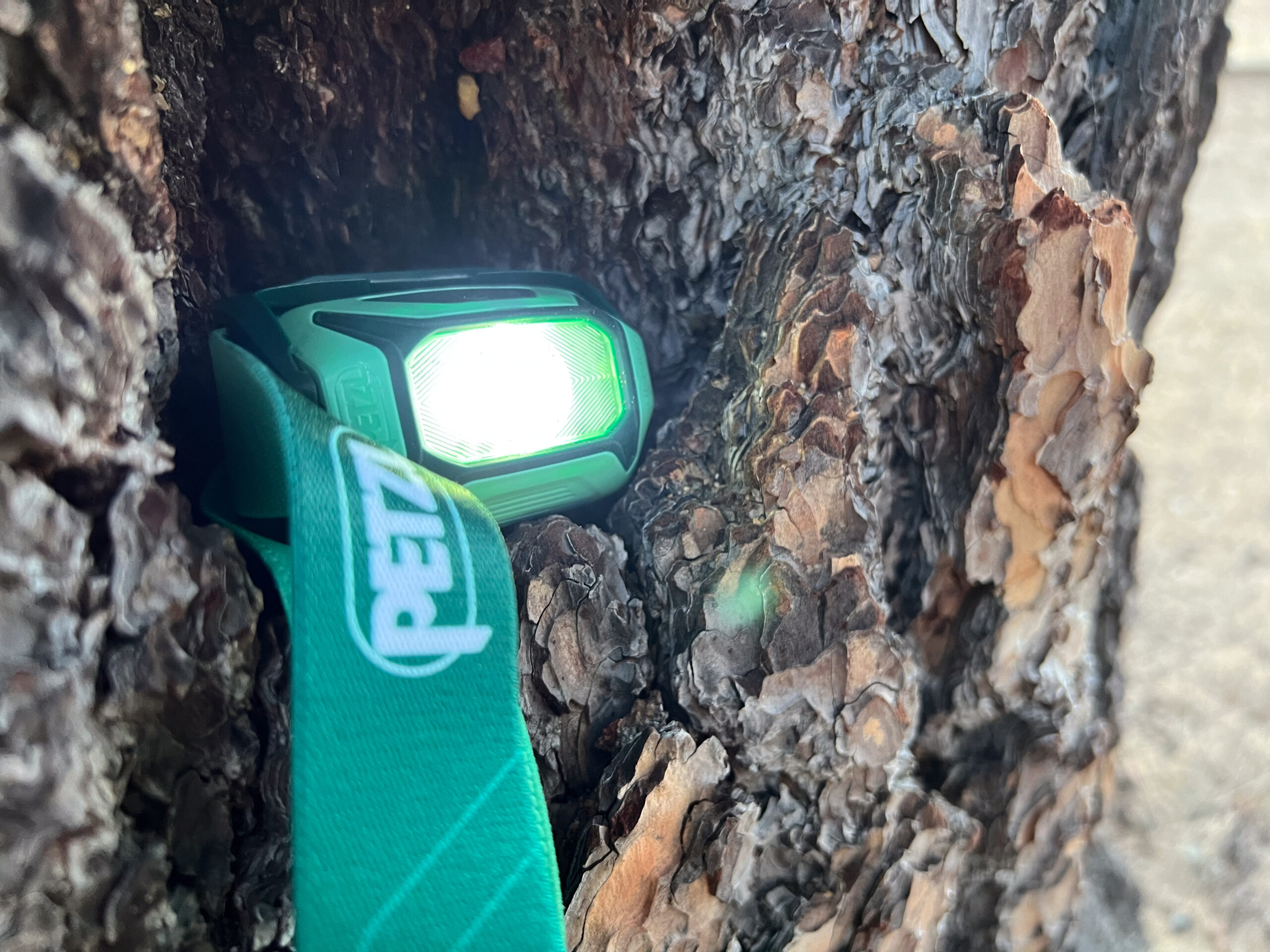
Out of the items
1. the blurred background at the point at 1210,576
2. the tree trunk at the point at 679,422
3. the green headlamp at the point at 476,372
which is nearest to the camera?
the tree trunk at the point at 679,422

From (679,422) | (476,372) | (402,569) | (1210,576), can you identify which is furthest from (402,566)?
(1210,576)

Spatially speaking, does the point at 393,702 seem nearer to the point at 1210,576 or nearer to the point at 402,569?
the point at 402,569

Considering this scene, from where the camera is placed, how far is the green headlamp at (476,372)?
0.53 meters

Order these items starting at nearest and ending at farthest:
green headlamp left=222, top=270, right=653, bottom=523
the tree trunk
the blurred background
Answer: the tree trunk < green headlamp left=222, top=270, right=653, bottom=523 < the blurred background

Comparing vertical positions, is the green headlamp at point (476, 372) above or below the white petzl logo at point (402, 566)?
above

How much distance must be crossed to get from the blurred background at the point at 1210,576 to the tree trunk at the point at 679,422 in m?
0.34

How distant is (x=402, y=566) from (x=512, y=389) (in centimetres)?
17

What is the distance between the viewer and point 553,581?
1.79 feet

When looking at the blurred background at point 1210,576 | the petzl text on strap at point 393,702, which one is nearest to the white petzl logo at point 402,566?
the petzl text on strap at point 393,702

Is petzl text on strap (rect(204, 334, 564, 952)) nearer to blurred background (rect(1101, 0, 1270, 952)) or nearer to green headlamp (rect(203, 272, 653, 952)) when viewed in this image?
green headlamp (rect(203, 272, 653, 952))

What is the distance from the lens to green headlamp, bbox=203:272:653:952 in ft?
1.33

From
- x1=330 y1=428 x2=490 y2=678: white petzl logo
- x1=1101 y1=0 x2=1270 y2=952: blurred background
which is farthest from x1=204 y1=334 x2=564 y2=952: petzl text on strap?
x1=1101 y1=0 x2=1270 y2=952: blurred background

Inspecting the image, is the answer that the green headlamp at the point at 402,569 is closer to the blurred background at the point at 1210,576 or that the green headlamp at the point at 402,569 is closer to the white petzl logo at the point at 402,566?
the white petzl logo at the point at 402,566

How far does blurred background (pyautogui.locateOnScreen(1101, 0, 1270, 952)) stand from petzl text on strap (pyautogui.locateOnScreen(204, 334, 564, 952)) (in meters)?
0.76
